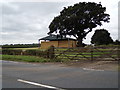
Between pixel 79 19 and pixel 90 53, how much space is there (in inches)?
1081

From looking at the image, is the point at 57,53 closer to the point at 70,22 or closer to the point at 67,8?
the point at 70,22

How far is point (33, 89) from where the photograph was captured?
21.9ft

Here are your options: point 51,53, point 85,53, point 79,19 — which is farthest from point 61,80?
point 79,19

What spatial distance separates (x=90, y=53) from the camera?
17.6 metres

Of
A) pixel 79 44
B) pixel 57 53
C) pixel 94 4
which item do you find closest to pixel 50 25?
pixel 79 44

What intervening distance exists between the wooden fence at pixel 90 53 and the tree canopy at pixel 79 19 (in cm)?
2447

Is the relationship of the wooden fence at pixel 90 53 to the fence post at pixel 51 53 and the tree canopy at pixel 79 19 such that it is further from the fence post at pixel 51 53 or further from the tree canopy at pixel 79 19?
the tree canopy at pixel 79 19

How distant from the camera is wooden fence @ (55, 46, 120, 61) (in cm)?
1639

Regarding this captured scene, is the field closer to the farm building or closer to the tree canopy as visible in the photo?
the tree canopy

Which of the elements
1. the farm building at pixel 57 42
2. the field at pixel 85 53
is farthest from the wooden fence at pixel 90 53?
the farm building at pixel 57 42

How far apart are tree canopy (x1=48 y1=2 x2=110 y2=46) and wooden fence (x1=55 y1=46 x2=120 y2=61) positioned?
964 inches

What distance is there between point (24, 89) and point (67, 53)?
13.1 metres

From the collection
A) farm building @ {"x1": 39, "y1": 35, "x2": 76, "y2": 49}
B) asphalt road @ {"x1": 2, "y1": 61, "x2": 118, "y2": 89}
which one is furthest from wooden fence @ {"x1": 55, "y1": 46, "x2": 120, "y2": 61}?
farm building @ {"x1": 39, "y1": 35, "x2": 76, "y2": 49}

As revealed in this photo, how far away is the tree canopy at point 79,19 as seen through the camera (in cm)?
4419
